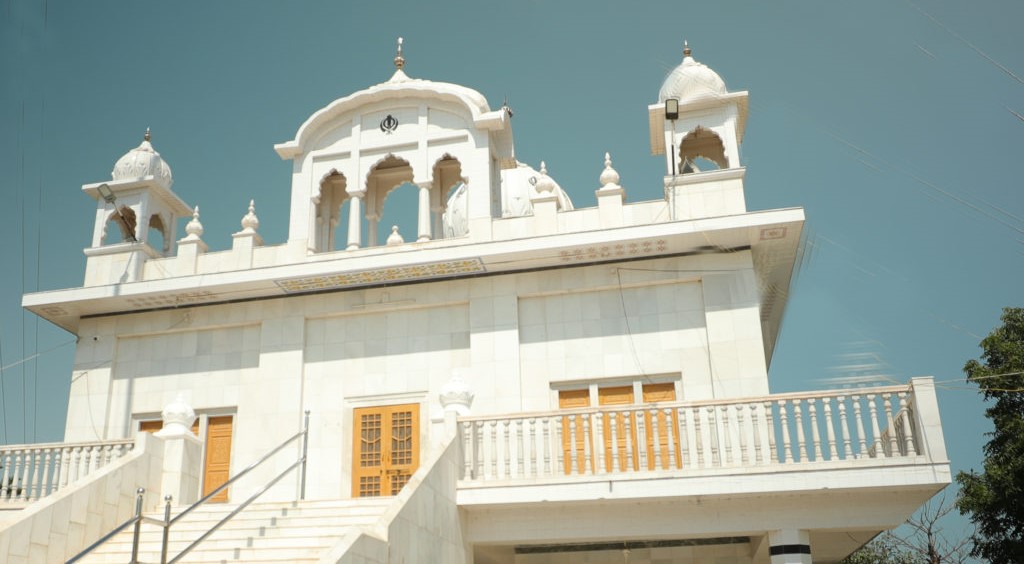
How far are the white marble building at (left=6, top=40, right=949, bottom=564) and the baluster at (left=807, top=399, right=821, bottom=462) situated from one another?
0.03 m

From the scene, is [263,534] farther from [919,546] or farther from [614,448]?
[919,546]

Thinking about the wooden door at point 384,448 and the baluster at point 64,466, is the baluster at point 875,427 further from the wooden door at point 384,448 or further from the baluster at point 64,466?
the baluster at point 64,466

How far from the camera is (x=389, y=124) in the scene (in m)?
17.6

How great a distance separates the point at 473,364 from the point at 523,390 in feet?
3.23

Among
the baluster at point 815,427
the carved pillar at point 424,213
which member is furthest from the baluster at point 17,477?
the baluster at point 815,427

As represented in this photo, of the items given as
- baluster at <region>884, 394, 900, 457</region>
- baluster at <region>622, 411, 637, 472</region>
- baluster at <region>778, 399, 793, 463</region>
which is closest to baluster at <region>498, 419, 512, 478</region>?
baluster at <region>622, 411, 637, 472</region>

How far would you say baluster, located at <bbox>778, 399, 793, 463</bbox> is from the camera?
11.9 meters

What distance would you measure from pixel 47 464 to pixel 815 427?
11884 mm

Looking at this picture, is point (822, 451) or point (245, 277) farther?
point (245, 277)

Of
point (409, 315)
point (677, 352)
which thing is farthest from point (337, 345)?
point (677, 352)

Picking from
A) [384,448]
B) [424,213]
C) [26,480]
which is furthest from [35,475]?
[424,213]

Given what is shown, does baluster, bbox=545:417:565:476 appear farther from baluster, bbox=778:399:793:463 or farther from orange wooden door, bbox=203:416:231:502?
orange wooden door, bbox=203:416:231:502

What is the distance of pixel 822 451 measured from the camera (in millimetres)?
11820

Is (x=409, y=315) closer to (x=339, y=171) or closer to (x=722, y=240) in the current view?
(x=339, y=171)
